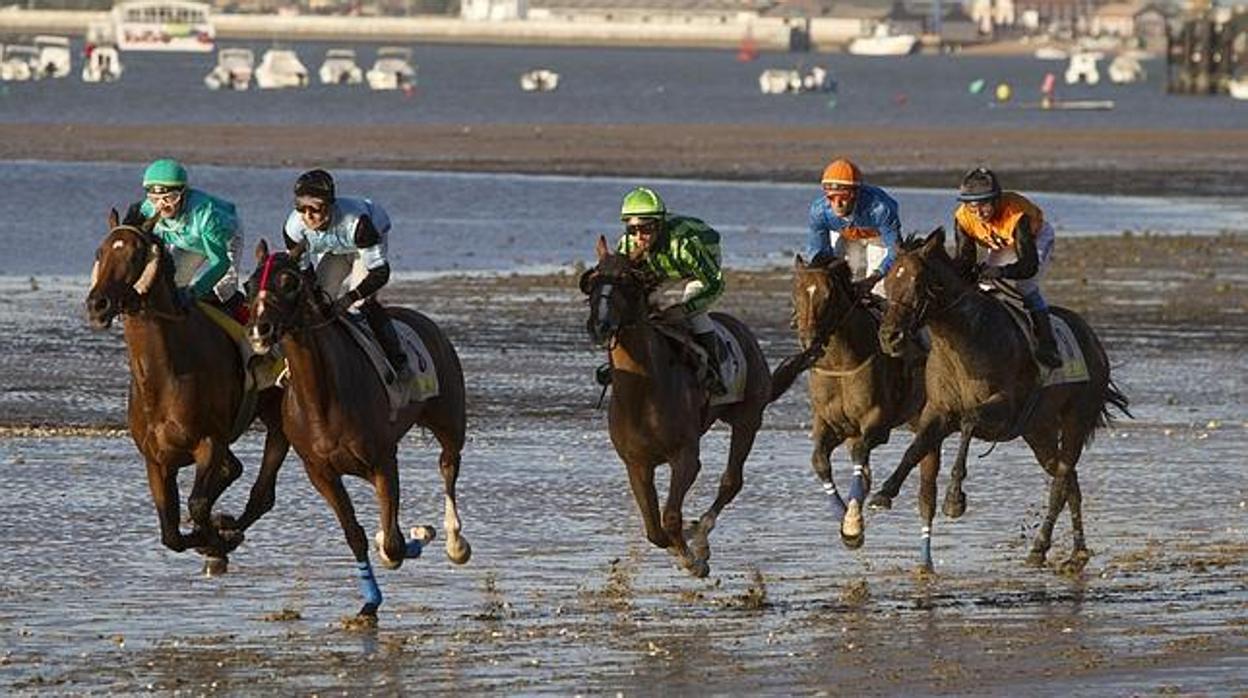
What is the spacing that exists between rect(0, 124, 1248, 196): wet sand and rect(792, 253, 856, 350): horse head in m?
42.6

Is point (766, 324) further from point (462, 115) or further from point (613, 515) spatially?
point (462, 115)

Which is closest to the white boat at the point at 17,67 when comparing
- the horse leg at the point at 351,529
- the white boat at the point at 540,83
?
the white boat at the point at 540,83

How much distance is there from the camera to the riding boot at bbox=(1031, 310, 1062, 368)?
1947 cm

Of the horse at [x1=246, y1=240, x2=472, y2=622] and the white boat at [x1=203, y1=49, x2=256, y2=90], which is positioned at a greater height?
the horse at [x1=246, y1=240, x2=472, y2=622]

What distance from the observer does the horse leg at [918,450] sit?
18.5 meters

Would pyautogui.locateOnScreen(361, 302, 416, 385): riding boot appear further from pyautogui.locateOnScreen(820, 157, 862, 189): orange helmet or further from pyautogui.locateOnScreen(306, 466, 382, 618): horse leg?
pyautogui.locateOnScreen(820, 157, 862, 189): orange helmet

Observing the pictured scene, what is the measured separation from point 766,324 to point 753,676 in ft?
61.7

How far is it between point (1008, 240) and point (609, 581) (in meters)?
3.57

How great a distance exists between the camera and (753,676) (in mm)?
15023

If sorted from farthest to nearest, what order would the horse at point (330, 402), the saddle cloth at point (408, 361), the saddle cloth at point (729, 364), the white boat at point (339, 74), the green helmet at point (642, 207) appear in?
→ 1. the white boat at point (339, 74)
2. the saddle cloth at point (729, 364)
3. the green helmet at point (642, 207)
4. the saddle cloth at point (408, 361)
5. the horse at point (330, 402)

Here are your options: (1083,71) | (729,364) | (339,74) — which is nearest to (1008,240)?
(729,364)

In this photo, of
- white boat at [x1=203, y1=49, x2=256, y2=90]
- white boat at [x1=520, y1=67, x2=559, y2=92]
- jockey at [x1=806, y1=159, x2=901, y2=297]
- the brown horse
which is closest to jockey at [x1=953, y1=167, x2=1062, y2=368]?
jockey at [x1=806, y1=159, x2=901, y2=297]

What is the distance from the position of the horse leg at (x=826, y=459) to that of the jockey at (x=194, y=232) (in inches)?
149

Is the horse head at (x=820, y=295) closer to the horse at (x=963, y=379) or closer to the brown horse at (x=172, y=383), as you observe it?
the horse at (x=963, y=379)
